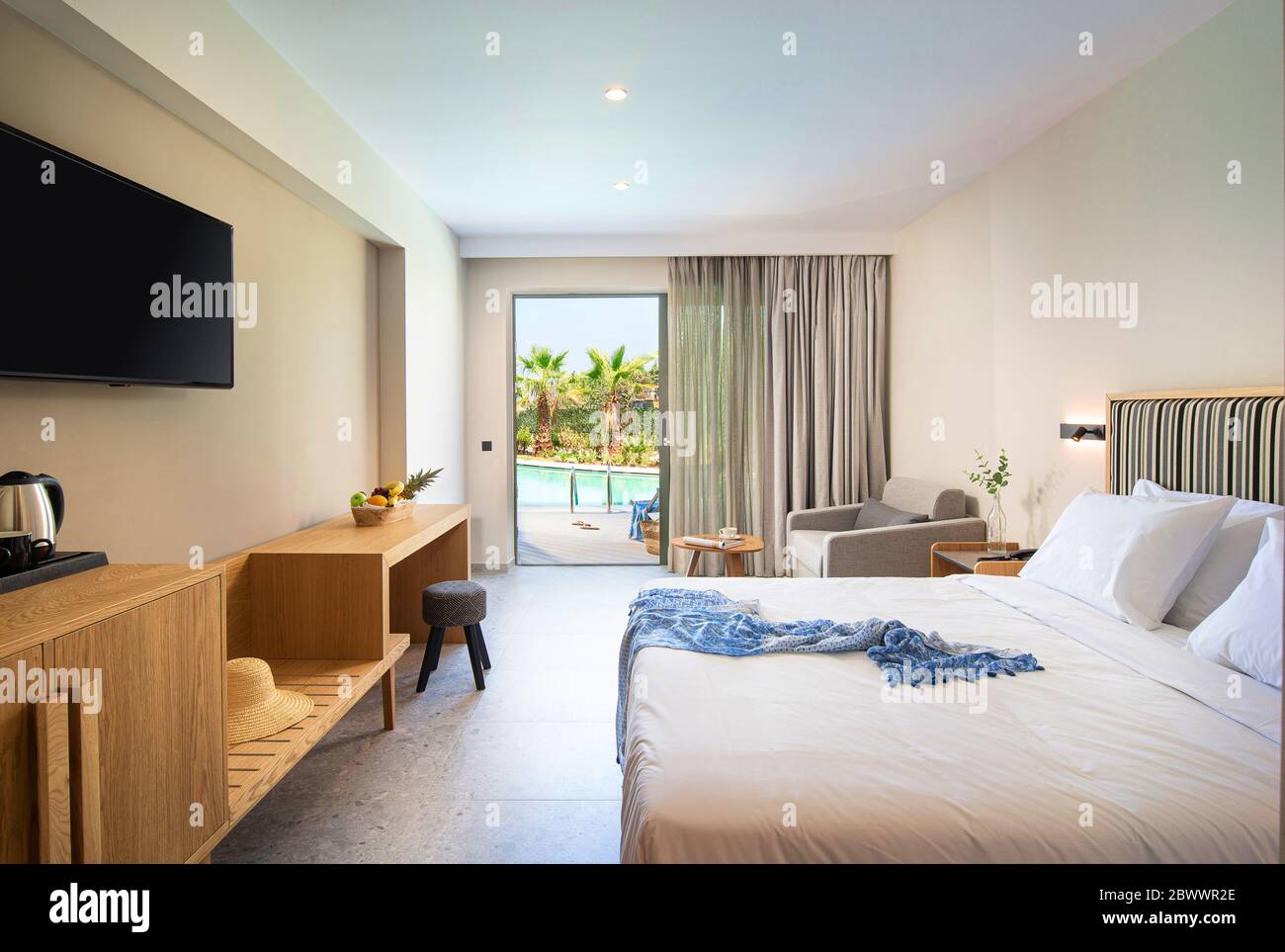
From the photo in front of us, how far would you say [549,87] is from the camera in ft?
10.3

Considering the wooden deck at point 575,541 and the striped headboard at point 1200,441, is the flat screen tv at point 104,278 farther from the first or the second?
the wooden deck at point 575,541

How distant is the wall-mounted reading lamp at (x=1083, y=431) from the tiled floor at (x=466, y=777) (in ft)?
7.86

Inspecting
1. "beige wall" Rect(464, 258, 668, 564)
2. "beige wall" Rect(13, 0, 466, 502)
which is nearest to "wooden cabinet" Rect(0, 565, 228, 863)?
"beige wall" Rect(13, 0, 466, 502)

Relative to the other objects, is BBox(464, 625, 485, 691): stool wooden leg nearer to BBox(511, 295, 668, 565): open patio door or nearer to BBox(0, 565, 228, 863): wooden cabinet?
BBox(0, 565, 228, 863): wooden cabinet

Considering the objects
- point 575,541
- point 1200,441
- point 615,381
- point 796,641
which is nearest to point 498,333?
point 615,381

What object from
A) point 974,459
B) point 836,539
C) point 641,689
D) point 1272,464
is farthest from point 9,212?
point 974,459

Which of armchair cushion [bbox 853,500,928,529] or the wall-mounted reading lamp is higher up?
the wall-mounted reading lamp

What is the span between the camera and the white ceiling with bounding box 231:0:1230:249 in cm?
256

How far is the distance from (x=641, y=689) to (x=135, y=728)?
1.09 metres

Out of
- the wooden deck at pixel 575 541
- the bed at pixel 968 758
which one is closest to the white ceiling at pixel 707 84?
the bed at pixel 968 758

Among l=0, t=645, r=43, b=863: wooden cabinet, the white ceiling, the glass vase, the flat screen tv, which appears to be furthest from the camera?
the glass vase

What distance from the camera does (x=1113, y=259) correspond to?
313cm

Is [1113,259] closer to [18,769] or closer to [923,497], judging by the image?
[923,497]

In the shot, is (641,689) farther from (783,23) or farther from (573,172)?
(573,172)
